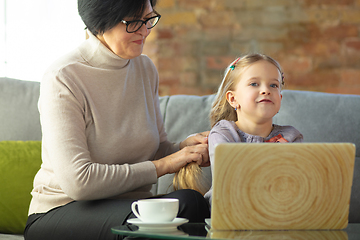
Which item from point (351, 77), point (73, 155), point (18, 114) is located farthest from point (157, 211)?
point (351, 77)

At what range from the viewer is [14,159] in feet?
5.37

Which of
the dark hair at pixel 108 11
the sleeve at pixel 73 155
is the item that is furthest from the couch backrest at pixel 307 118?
the dark hair at pixel 108 11

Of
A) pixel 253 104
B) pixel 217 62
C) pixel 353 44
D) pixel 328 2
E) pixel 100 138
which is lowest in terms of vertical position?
pixel 100 138

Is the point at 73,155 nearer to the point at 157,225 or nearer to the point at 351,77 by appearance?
the point at 157,225

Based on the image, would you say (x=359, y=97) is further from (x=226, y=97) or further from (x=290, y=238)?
(x=290, y=238)

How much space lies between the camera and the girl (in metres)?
1.37

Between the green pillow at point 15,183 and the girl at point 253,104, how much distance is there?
79cm

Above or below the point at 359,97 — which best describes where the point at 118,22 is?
above

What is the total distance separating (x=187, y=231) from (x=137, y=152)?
60 centimetres

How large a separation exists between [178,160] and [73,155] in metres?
0.35

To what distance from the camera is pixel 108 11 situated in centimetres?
126

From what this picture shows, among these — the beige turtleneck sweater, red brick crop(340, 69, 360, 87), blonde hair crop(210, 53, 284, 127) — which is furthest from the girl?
red brick crop(340, 69, 360, 87)

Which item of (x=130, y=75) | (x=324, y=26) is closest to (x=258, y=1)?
(x=324, y=26)

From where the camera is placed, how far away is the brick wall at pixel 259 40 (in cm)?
243
